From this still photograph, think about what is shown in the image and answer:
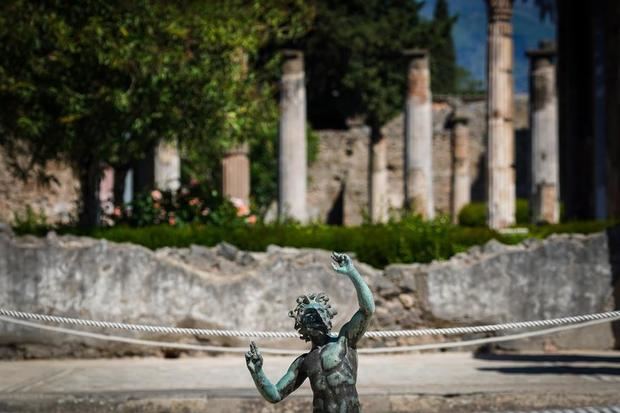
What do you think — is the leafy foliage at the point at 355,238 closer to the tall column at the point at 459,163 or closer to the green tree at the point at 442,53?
the tall column at the point at 459,163

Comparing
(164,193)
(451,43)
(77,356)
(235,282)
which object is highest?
(451,43)

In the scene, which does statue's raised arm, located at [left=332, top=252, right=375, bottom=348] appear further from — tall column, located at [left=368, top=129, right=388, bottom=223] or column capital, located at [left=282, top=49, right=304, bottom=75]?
tall column, located at [left=368, top=129, right=388, bottom=223]

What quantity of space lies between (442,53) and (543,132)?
79.8 ft

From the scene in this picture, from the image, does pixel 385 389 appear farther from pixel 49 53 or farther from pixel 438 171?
pixel 438 171

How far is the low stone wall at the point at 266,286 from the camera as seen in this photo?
846 centimetres

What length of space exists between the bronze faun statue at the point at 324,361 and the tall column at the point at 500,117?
46.6ft

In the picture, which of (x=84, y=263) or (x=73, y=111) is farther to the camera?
(x=73, y=111)

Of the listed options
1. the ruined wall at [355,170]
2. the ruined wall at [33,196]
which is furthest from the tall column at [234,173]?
the ruined wall at [355,170]

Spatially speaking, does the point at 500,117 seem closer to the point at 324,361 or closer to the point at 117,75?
the point at 117,75

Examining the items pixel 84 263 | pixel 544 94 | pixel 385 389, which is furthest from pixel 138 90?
pixel 544 94

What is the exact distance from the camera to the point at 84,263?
8.49 m

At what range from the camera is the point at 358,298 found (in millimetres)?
3486

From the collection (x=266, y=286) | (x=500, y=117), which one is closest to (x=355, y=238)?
(x=266, y=286)

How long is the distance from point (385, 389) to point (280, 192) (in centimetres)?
1182
